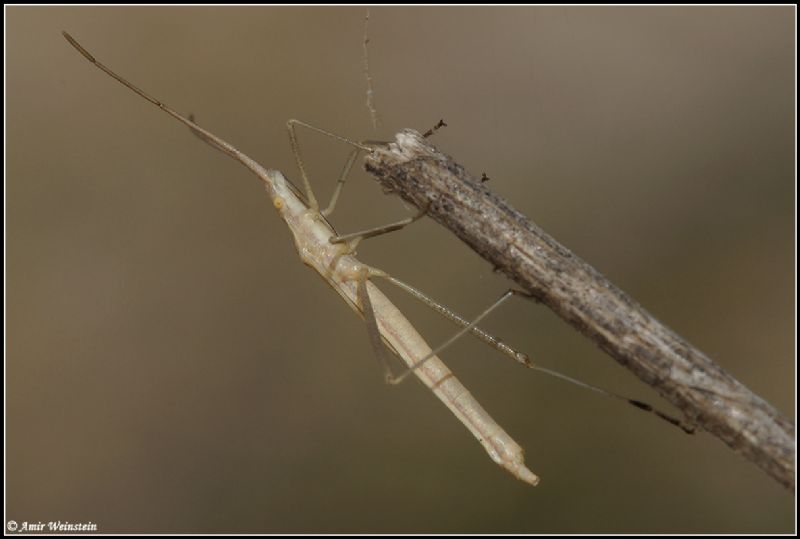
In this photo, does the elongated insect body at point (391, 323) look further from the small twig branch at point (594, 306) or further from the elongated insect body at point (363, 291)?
the small twig branch at point (594, 306)

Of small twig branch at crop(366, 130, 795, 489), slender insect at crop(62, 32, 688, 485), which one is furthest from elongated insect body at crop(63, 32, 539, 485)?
small twig branch at crop(366, 130, 795, 489)

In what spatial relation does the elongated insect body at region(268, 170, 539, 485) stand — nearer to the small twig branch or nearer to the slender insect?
the slender insect

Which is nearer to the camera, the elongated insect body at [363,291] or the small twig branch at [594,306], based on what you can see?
the small twig branch at [594,306]

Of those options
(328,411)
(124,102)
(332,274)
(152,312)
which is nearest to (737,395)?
(332,274)

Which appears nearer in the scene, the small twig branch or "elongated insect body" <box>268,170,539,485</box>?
the small twig branch

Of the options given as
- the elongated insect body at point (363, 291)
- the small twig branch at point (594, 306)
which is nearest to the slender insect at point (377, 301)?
the elongated insect body at point (363, 291)

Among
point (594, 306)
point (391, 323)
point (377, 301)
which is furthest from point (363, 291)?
point (594, 306)

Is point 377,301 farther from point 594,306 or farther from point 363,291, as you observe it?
point 594,306
